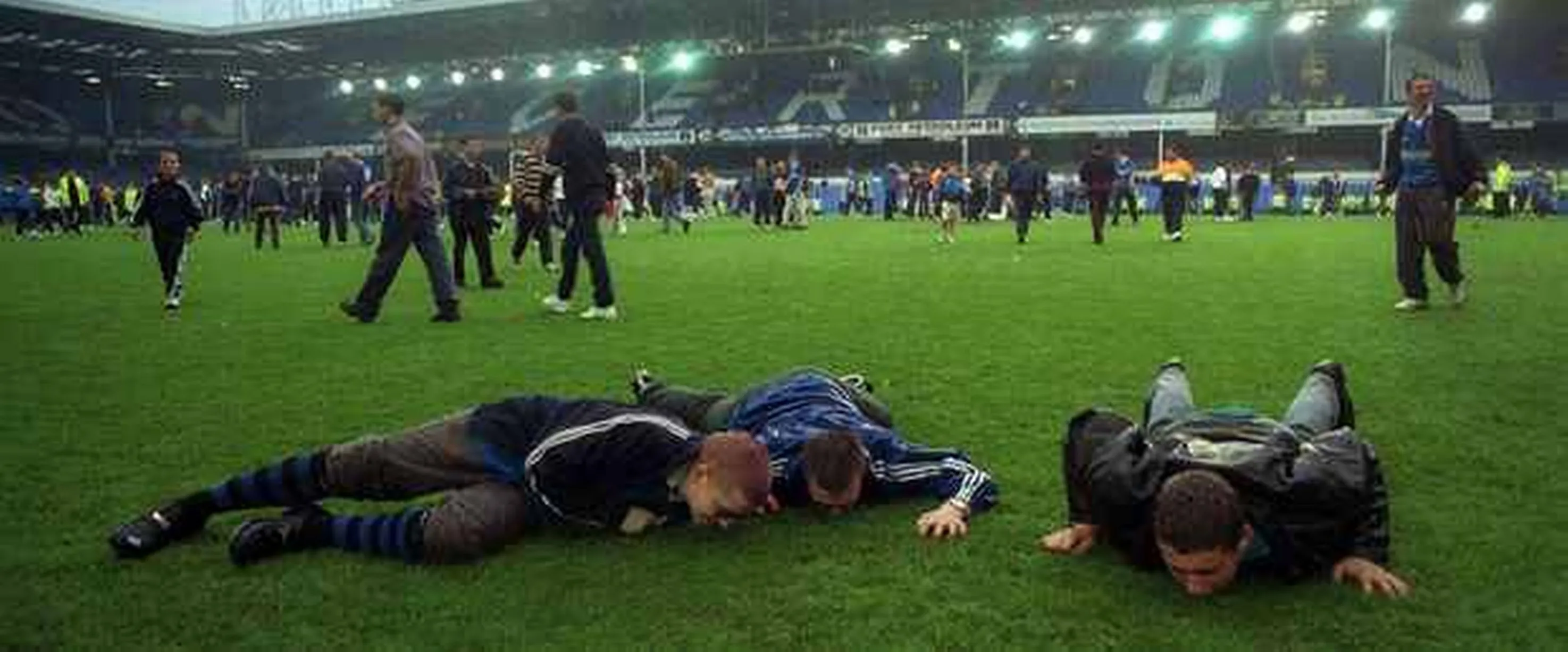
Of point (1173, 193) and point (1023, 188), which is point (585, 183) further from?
point (1173, 193)

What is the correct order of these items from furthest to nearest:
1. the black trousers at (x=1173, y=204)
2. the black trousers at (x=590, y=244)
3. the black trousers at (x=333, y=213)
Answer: the black trousers at (x=333, y=213), the black trousers at (x=1173, y=204), the black trousers at (x=590, y=244)

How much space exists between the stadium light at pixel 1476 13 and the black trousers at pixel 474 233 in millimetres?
39021

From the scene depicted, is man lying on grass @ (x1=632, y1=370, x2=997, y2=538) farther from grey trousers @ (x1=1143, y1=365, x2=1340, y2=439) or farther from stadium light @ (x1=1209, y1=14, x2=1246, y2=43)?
stadium light @ (x1=1209, y1=14, x2=1246, y2=43)

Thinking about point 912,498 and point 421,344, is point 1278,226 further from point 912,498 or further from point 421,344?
point 912,498

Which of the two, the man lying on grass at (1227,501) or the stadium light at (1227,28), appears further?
the stadium light at (1227,28)

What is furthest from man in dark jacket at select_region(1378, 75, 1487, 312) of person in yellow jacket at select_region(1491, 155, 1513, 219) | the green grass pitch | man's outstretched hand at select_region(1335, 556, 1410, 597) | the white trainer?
person in yellow jacket at select_region(1491, 155, 1513, 219)

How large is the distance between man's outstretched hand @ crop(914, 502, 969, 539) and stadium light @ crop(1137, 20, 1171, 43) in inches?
1765

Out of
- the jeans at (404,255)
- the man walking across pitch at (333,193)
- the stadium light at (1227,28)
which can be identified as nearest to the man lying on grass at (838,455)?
the jeans at (404,255)

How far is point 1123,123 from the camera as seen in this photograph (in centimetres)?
4391

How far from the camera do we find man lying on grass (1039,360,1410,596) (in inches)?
130

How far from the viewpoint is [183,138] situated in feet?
209

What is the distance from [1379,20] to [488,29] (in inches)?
1428

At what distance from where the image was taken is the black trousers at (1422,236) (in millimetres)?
9984

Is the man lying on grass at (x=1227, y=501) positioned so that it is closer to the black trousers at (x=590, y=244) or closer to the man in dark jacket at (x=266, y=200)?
the black trousers at (x=590, y=244)
